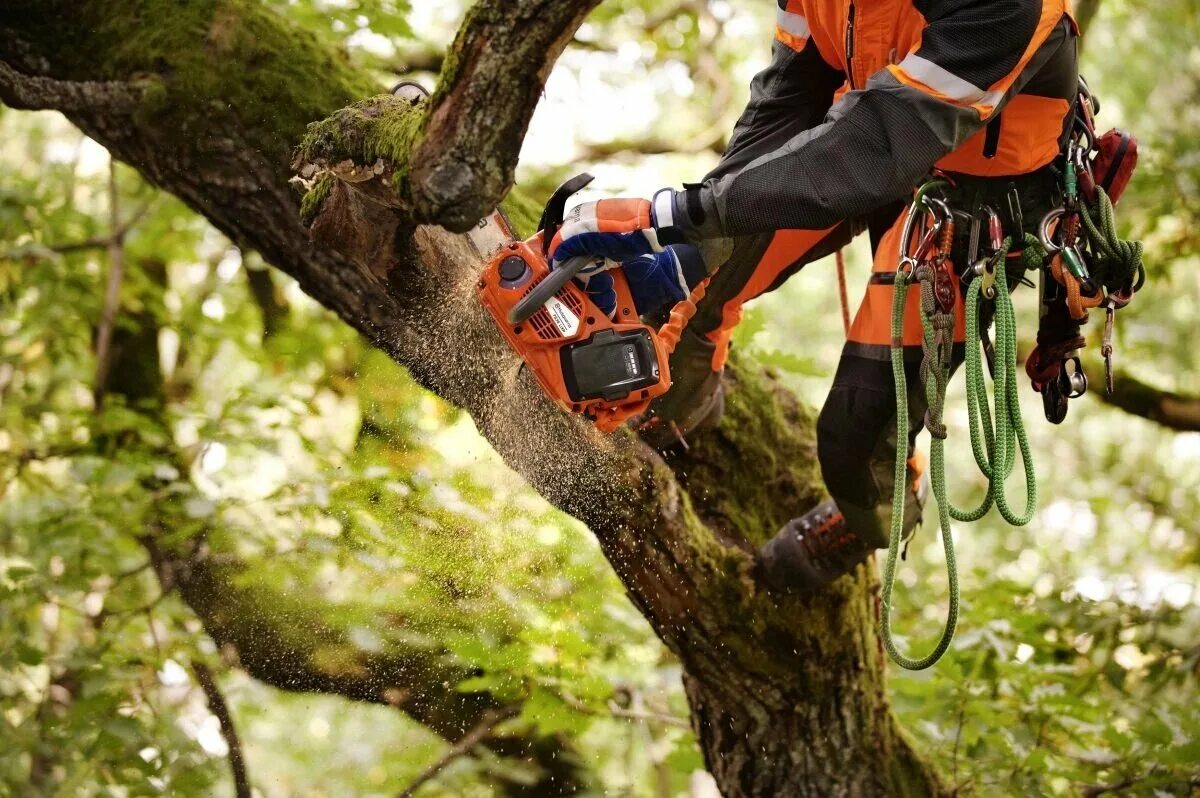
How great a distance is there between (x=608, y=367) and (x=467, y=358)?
46cm

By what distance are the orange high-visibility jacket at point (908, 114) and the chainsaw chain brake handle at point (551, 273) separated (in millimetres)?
277

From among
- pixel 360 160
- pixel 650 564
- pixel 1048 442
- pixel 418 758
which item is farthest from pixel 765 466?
pixel 1048 442

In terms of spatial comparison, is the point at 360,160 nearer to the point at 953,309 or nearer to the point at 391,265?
the point at 391,265

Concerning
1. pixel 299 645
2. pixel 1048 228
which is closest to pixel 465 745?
pixel 299 645

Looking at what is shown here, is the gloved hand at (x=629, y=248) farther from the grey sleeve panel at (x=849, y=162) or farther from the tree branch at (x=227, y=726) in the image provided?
the tree branch at (x=227, y=726)

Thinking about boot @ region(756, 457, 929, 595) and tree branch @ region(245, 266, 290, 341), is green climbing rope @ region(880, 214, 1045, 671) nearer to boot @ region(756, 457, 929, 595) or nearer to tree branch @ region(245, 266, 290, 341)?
boot @ region(756, 457, 929, 595)

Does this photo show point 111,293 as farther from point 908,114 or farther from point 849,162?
point 908,114

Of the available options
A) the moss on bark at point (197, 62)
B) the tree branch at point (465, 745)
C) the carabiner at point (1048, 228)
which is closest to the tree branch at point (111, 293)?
the moss on bark at point (197, 62)

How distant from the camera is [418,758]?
16.1ft

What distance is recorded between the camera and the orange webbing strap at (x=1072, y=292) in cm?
263

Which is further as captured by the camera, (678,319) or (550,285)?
(678,319)

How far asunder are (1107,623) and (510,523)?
93.4 inches

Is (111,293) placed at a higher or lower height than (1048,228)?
lower

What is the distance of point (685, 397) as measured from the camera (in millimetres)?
3105
